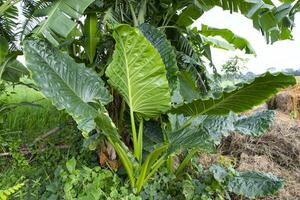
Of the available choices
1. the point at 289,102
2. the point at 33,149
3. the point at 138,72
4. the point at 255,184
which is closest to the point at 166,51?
the point at 138,72

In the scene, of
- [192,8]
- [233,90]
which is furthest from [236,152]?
[233,90]

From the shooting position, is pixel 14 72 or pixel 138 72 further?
pixel 14 72

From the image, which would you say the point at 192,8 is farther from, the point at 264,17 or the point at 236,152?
the point at 236,152

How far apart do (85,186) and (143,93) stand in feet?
2.22

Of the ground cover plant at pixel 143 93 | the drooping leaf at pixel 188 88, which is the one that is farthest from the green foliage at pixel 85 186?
the drooping leaf at pixel 188 88

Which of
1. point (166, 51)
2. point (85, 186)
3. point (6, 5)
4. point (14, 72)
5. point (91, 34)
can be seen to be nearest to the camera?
point (85, 186)

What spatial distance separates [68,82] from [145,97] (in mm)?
458

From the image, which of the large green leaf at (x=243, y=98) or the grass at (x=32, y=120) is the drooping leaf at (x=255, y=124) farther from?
the grass at (x=32, y=120)

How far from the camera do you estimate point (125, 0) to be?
2727mm

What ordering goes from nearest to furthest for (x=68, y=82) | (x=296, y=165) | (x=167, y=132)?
(x=68, y=82) < (x=167, y=132) < (x=296, y=165)

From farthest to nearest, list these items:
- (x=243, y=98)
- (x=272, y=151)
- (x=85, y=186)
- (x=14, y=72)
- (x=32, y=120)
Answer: (x=32, y=120) < (x=272, y=151) < (x=14, y=72) < (x=85, y=186) < (x=243, y=98)

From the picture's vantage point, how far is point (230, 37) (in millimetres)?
3307

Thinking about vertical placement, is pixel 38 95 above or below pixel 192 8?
below

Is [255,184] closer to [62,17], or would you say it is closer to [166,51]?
[166,51]
